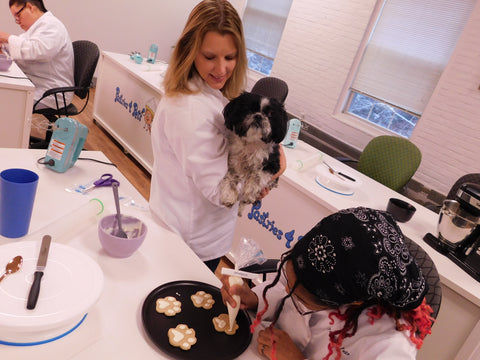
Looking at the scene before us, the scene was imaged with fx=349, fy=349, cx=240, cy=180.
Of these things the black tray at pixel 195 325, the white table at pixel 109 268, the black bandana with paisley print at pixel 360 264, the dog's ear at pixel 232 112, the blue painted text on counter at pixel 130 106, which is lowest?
the blue painted text on counter at pixel 130 106

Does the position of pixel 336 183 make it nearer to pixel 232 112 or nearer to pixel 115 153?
pixel 232 112

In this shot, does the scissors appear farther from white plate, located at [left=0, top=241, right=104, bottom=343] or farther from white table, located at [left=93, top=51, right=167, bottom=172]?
white table, located at [left=93, top=51, right=167, bottom=172]

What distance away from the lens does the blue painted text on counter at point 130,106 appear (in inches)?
134

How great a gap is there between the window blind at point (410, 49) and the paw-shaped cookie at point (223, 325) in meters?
3.44

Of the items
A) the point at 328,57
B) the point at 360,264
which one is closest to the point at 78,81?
the point at 328,57

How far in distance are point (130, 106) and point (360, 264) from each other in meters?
3.27

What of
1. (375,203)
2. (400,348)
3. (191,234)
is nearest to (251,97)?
(191,234)

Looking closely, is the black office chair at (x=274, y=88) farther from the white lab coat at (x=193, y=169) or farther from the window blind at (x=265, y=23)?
the white lab coat at (x=193, y=169)

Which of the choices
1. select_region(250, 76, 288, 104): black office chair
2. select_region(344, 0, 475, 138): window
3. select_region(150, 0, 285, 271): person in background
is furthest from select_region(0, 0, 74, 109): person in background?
select_region(344, 0, 475, 138): window

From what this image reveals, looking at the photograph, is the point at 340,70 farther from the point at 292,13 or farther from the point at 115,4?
the point at 115,4

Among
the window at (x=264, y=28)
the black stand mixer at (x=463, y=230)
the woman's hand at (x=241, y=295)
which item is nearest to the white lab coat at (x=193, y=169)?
the woman's hand at (x=241, y=295)

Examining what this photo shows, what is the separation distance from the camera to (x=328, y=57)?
13.7 ft

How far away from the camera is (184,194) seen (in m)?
1.15

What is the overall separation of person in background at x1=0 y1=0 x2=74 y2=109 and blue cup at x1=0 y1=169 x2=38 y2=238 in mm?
2086
